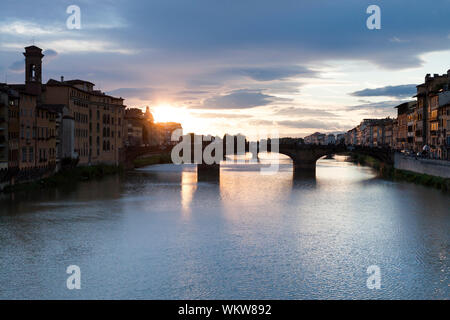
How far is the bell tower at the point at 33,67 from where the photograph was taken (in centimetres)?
5791

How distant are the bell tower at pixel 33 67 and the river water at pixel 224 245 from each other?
660 inches

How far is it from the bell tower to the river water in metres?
16.8

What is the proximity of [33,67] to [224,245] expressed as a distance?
41007 mm

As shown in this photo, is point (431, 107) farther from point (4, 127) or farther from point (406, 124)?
point (4, 127)

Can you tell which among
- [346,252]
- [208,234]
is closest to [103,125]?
[208,234]

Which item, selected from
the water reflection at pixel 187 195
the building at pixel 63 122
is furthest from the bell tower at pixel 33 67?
the water reflection at pixel 187 195

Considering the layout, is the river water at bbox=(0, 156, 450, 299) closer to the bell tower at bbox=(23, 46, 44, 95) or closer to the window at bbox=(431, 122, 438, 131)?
the bell tower at bbox=(23, 46, 44, 95)

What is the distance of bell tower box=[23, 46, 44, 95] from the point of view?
190 ft

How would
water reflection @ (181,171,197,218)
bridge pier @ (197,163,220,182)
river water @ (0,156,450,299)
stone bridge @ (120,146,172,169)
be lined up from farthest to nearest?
stone bridge @ (120,146,172,169), bridge pier @ (197,163,220,182), water reflection @ (181,171,197,218), river water @ (0,156,450,299)

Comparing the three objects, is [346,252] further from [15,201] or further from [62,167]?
[62,167]

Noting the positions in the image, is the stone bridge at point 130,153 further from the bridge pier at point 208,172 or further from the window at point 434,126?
the window at point 434,126

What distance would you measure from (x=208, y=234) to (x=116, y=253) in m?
6.34

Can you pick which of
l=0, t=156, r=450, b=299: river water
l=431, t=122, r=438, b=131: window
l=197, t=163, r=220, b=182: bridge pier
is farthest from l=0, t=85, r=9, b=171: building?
l=431, t=122, r=438, b=131: window

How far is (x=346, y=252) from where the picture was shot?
2506 centimetres
